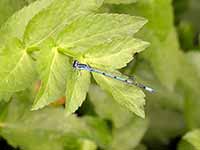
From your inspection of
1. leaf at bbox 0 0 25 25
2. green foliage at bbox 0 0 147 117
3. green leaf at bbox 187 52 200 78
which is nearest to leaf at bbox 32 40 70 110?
green foliage at bbox 0 0 147 117

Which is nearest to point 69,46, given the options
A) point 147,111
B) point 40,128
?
point 40,128

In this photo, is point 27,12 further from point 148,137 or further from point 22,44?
point 148,137

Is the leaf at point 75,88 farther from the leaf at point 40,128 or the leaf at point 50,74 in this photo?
the leaf at point 40,128

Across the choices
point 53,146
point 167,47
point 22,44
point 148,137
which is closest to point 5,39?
point 22,44

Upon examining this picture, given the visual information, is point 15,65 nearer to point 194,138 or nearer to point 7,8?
point 7,8

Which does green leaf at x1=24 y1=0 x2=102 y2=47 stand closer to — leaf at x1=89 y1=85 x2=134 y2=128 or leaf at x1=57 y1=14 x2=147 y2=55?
leaf at x1=57 y1=14 x2=147 y2=55
